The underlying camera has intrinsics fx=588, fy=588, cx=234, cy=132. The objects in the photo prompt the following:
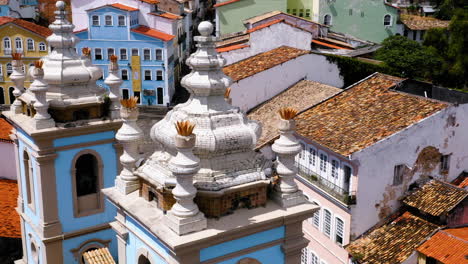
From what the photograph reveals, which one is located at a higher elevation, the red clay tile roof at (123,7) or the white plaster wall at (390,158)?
the red clay tile roof at (123,7)

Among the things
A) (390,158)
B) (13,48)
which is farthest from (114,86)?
(13,48)

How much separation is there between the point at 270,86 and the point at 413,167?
38.4ft

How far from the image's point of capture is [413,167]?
969 inches

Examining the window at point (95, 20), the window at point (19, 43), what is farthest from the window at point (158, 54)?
the window at point (19, 43)

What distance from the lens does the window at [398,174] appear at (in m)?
24.2

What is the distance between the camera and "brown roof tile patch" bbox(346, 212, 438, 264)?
22.1 meters

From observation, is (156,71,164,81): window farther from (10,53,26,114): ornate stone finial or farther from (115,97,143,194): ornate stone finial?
(115,97,143,194): ornate stone finial

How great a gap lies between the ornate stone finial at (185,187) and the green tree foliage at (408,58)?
3754 centimetres

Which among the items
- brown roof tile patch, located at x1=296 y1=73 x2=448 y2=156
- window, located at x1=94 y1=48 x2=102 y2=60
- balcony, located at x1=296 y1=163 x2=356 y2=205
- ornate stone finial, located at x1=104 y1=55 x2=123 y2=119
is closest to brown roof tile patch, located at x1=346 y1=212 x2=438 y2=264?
balcony, located at x1=296 y1=163 x2=356 y2=205

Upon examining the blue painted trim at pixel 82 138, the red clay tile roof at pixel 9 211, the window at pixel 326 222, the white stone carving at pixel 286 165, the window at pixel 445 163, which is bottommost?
the window at pixel 326 222

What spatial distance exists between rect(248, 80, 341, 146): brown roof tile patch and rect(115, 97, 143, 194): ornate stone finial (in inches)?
781

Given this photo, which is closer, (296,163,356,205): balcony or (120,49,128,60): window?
(296,163,356,205): balcony

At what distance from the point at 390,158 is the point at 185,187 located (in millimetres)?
16863

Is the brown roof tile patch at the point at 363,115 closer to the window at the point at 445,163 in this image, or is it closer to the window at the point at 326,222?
the window at the point at 445,163
